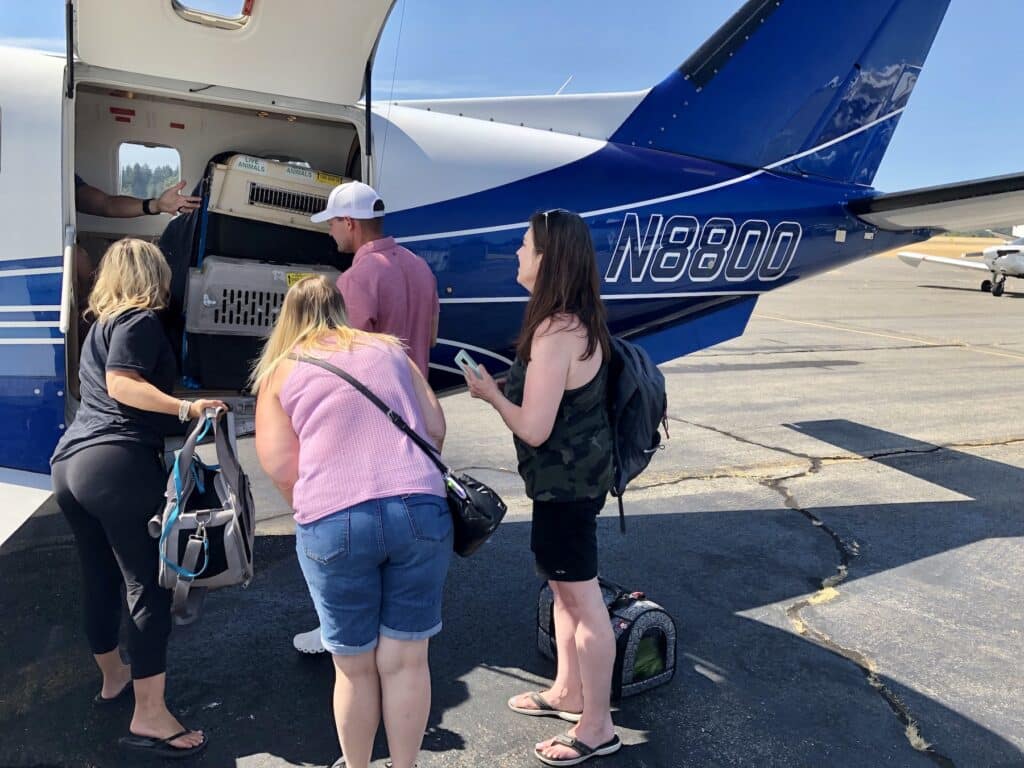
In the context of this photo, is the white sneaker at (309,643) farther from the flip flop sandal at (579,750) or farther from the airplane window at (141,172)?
the airplane window at (141,172)

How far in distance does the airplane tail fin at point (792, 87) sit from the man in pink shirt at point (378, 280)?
2.29 m

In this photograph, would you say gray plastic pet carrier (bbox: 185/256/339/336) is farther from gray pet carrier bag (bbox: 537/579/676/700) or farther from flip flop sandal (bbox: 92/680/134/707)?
gray pet carrier bag (bbox: 537/579/676/700)

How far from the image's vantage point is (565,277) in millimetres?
2705

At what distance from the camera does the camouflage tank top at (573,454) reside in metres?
2.78

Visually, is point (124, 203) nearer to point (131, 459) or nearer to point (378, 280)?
point (378, 280)

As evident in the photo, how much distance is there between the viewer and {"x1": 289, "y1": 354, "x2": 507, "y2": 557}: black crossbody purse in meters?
2.29

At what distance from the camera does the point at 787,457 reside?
7004mm

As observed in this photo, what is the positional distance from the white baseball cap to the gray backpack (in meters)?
0.95

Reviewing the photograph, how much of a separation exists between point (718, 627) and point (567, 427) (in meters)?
1.78

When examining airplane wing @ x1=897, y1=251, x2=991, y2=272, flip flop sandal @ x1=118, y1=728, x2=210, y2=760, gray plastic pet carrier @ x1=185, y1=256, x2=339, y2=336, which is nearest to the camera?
flip flop sandal @ x1=118, y1=728, x2=210, y2=760

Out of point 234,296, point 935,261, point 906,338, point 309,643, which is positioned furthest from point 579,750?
point 935,261

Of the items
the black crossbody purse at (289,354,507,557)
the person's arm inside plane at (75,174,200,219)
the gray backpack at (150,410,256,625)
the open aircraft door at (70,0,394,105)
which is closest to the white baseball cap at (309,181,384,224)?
the open aircraft door at (70,0,394,105)

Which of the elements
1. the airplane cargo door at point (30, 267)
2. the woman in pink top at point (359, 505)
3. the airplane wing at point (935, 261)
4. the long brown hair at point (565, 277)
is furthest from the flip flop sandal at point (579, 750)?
the airplane wing at point (935, 261)

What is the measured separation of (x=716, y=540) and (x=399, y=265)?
2834mm
